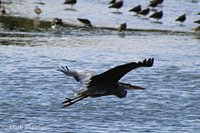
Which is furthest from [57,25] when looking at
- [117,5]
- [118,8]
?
[118,8]

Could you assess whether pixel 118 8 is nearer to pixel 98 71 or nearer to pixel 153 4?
pixel 153 4

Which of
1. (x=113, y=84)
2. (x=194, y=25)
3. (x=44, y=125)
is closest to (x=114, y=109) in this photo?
(x=44, y=125)

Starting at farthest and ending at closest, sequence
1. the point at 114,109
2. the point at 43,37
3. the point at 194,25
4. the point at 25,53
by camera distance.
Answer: the point at 194,25 → the point at 43,37 → the point at 25,53 → the point at 114,109

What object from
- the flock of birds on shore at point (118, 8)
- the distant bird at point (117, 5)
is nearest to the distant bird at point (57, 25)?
the flock of birds on shore at point (118, 8)

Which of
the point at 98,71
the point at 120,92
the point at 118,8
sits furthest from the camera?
the point at 118,8

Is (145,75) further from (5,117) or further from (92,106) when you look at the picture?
(5,117)

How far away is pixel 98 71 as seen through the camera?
56.6ft

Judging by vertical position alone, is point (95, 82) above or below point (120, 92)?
above

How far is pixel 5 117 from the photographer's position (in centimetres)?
1259

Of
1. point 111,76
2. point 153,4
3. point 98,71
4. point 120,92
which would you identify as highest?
point 111,76

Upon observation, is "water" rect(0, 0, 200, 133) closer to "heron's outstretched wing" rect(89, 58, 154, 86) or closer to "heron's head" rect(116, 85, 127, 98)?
"heron's head" rect(116, 85, 127, 98)

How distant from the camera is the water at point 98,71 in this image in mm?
12406

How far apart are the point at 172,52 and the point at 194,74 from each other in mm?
3061

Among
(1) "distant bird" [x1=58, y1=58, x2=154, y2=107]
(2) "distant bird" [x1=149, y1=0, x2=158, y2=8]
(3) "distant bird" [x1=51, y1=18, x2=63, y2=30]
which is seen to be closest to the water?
(3) "distant bird" [x1=51, y1=18, x2=63, y2=30]
